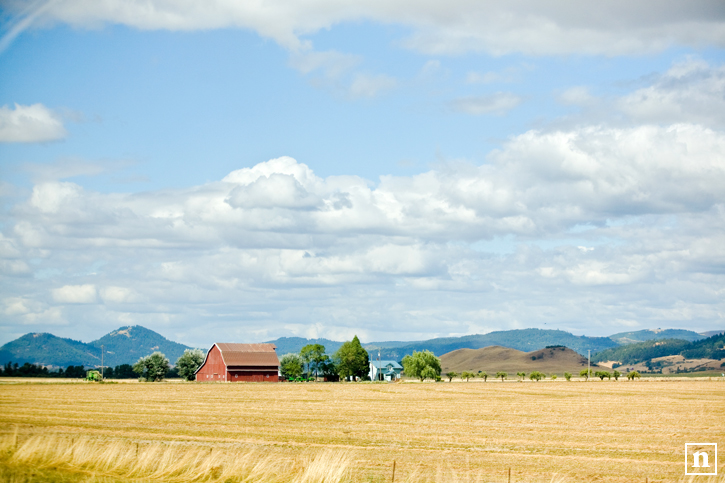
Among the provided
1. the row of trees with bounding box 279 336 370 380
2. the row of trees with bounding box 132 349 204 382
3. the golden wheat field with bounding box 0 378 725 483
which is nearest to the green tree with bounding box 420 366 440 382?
the row of trees with bounding box 279 336 370 380

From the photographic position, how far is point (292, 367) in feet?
534

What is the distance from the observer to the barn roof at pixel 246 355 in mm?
151375

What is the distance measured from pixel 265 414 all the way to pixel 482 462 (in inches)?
1084

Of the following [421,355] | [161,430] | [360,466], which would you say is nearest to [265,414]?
[161,430]

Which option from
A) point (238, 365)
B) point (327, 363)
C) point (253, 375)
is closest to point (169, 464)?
point (238, 365)

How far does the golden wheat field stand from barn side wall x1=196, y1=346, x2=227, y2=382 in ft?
276

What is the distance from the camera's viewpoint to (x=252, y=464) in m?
26.8

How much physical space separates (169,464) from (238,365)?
419ft

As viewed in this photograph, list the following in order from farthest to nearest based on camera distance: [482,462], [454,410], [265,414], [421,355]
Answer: [421,355], [454,410], [265,414], [482,462]

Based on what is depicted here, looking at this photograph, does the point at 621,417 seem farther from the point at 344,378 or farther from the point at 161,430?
the point at 344,378

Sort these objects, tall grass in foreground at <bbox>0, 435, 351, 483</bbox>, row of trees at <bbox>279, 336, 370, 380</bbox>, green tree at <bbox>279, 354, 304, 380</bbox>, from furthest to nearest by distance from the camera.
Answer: green tree at <bbox>279, 354, 304, 380</bbox> < row of trees at <bbox>279, 336, 370, 380</bbox> < tall grass in foreground at <bbox>0, 435, 351, 483</bbox>

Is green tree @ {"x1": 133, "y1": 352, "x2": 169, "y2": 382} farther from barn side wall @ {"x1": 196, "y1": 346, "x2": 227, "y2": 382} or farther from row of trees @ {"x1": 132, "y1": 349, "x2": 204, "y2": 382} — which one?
barn side wall @ {"x1": 196, "y1": 346, "x2": 227, "y2": 382}

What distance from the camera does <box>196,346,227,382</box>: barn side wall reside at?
15012cm

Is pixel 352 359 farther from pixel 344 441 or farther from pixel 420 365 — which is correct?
pixel 344 441
